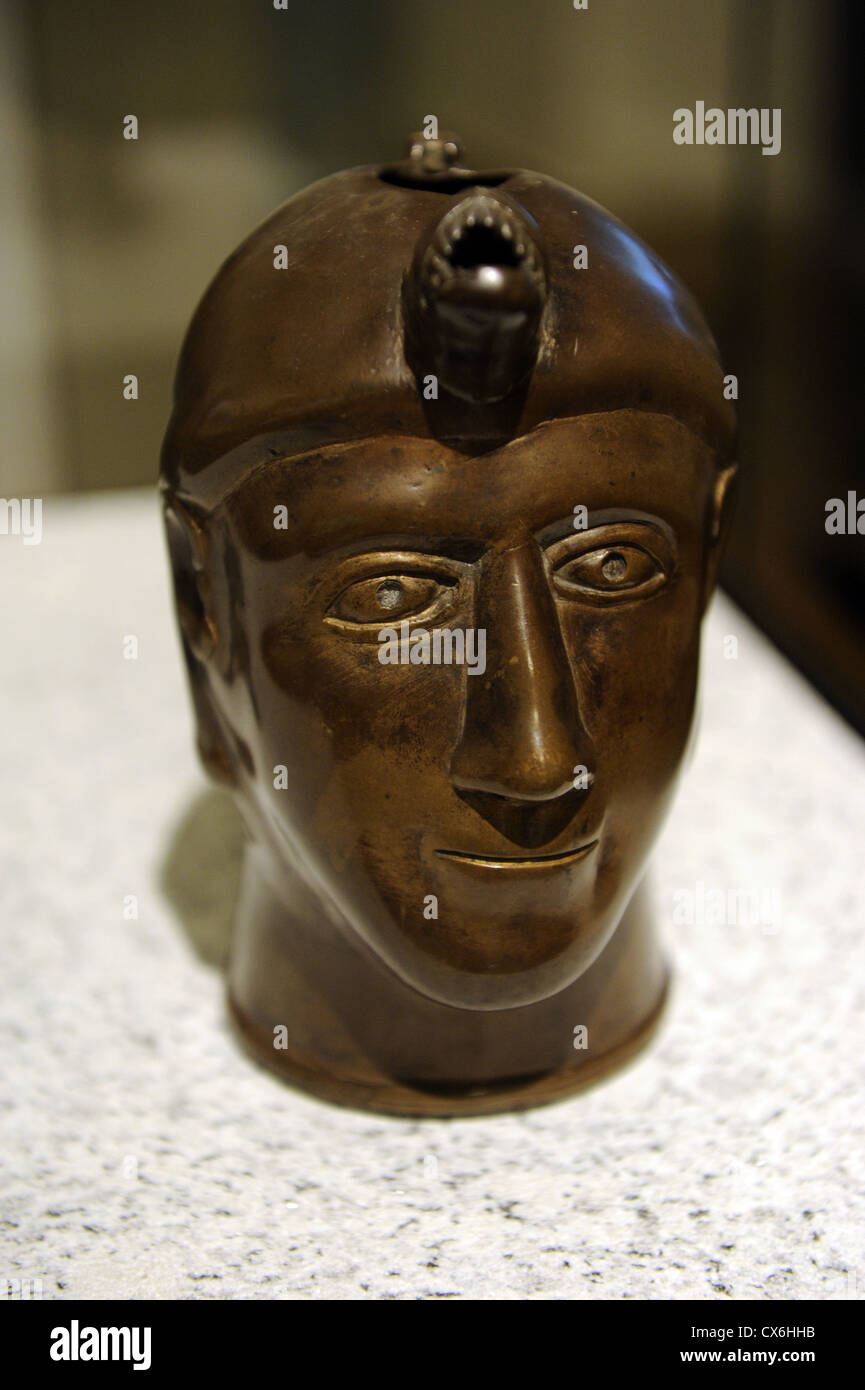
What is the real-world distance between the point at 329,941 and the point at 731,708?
1395mm

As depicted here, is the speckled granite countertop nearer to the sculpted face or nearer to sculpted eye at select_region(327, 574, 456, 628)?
the sculpted face

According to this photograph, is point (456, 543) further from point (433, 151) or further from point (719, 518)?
point (433, 151)

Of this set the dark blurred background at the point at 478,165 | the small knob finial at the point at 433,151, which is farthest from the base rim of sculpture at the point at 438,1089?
the dark blurred background at the point at 478,165

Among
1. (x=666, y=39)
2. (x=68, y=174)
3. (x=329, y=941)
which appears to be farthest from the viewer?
(x=68, y=174)

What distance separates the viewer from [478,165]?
3.52m

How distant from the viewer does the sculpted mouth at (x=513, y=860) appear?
1576 millimetres

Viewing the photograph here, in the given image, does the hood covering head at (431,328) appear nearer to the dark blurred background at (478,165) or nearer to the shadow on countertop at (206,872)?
the shadow on countertop at (206,872)

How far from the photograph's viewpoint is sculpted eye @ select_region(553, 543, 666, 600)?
62.1 inches

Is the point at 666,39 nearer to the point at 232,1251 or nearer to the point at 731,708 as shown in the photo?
the point at 731,708

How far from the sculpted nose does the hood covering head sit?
0.15m

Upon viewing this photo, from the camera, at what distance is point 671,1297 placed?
5.04 ft

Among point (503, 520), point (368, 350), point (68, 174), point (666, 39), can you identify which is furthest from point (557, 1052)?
point (68, 174)

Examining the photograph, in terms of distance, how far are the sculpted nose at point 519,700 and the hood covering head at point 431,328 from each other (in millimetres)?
149

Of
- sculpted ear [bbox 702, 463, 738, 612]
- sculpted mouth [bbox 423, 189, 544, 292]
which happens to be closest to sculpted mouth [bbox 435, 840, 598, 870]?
sculpted ear [bbox 702, 463, 738, 612]
